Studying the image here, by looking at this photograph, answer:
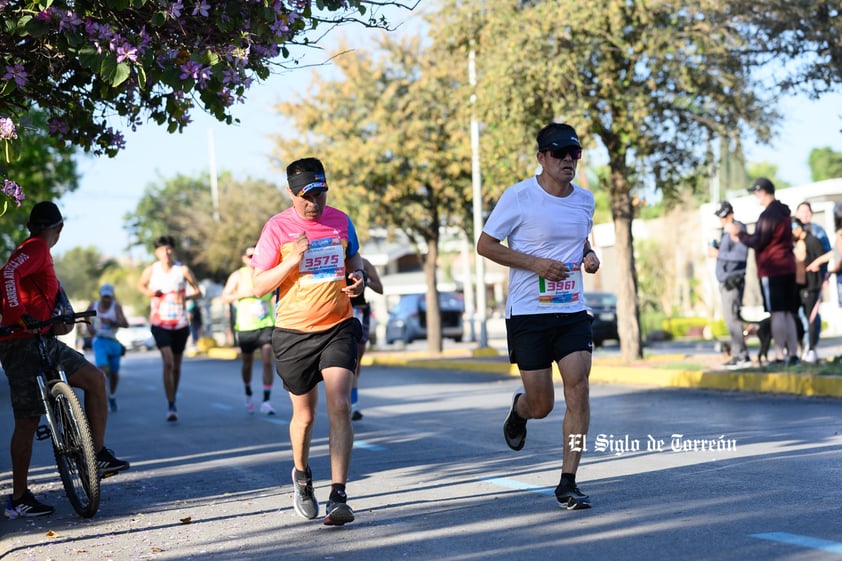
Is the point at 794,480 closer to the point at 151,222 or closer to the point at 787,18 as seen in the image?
the point at 787,18

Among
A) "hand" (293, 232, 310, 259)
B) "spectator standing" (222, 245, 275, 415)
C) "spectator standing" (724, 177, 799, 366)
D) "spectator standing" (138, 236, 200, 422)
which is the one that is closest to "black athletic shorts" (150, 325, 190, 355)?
"spectator standing" (138, 236, 200, 422)

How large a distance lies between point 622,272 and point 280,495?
12.5 metres

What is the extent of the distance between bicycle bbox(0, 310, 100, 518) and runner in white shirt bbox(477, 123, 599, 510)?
103 inches

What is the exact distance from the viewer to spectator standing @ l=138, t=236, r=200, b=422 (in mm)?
14156

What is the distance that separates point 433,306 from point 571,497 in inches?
896

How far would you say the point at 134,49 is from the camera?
6934 mm

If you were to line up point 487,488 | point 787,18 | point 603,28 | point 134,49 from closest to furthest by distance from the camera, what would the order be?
point 134,49
point 487,488
point 787,18
point 603,28

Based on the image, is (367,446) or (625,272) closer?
(367,446)

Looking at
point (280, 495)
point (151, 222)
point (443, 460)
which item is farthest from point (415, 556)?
point (151, 222)

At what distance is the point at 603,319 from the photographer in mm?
29250

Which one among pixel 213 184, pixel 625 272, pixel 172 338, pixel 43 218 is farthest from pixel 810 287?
pixel 213 184

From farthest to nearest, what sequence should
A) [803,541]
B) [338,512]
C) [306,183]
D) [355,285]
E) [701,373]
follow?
1. [701,373]
2. [355,285]
3. [306,183]
4. [338,512]
5. [803,541]

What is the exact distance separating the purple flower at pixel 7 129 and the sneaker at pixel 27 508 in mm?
2480

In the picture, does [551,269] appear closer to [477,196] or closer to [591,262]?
[591,262]
